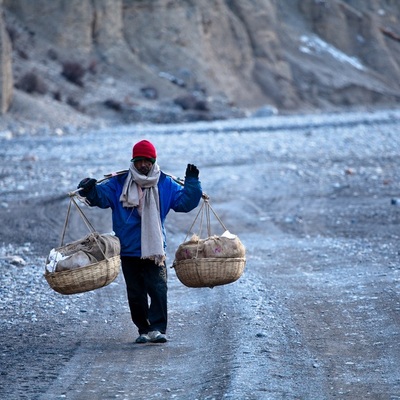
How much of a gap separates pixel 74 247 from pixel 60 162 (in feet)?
54.3

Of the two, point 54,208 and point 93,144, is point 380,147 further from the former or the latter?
point 54,208

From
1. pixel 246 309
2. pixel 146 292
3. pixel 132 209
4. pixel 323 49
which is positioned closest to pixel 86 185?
pixel 132 209

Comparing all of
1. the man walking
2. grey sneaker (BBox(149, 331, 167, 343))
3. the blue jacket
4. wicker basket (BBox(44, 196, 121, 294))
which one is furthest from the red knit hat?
grey sneaker (BBox(149, 331, 167, 343))

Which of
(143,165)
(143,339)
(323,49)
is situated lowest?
(143,339)

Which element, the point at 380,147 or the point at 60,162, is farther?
the point at 380,147

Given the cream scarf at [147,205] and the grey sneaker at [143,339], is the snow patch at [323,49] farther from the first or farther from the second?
the grey sneaker at [143,339]

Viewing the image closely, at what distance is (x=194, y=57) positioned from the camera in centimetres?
6144

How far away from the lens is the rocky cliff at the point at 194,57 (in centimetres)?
4706

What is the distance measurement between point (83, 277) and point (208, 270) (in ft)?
2.99

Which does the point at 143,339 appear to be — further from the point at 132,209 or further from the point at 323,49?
the point at 323,49

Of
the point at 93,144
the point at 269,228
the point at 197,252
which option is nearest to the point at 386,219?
the point at 269,228

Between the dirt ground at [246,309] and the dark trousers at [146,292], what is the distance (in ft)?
0.55

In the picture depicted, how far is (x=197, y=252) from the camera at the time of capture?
290 inches

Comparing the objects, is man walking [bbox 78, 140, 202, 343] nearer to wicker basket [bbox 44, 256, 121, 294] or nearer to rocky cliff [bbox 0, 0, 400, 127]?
wicker basket [bbox 44, 256, 121, 294]
